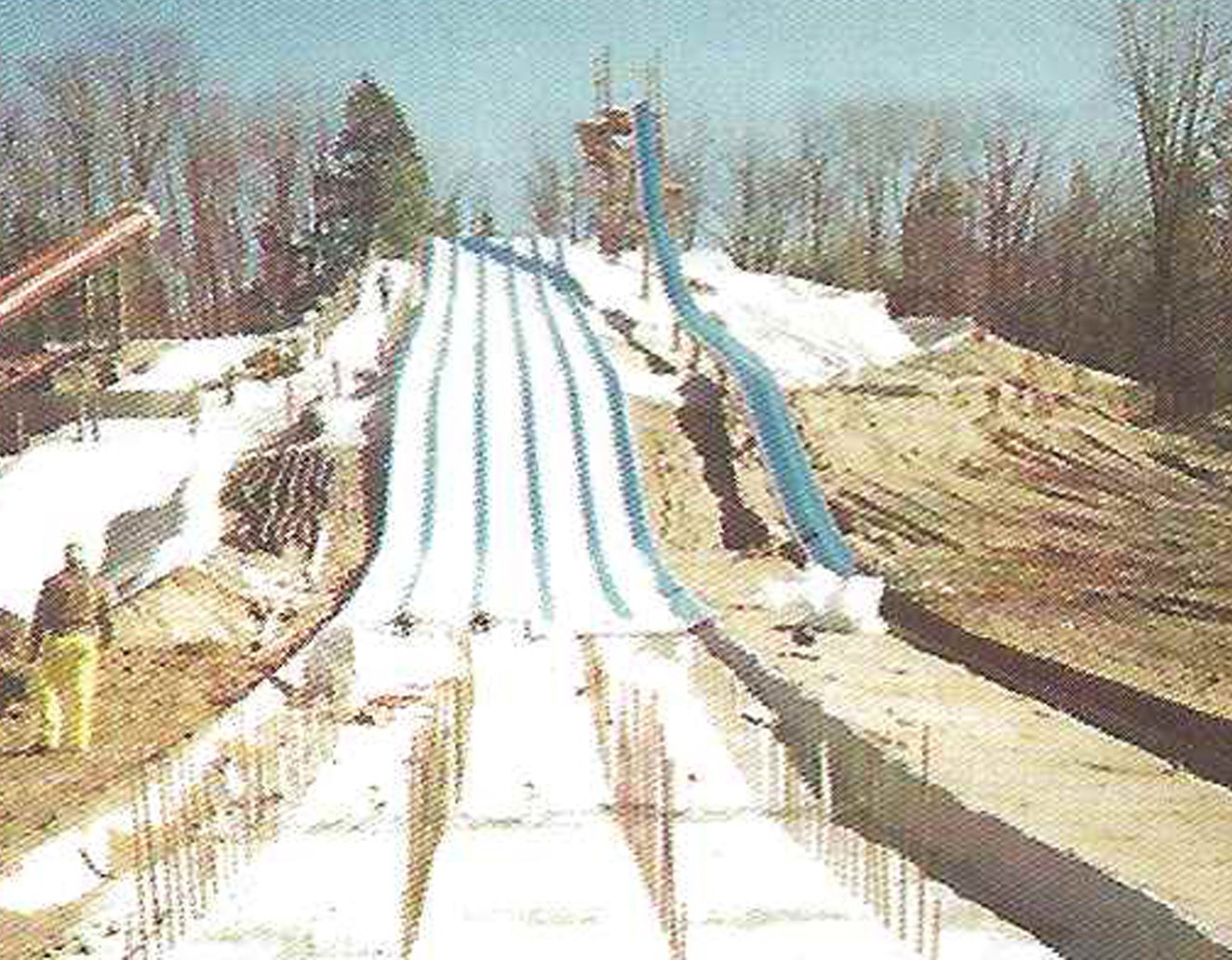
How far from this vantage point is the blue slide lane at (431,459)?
18594 millimetres

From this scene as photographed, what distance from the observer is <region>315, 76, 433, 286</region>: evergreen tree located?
48750 mm

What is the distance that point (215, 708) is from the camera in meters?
12.4

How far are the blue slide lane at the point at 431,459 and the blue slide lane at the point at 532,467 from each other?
4.29 ft

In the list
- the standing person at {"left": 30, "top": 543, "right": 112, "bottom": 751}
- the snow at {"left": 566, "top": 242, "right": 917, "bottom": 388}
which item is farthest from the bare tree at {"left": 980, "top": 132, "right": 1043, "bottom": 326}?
the standing person at {"left": 30, "top": 543, "right": 112, "bottom": 751}

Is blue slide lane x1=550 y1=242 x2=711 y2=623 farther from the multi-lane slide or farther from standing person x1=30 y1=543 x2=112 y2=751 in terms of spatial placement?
standing person x1=30 y1=543 x2=112 y2=751

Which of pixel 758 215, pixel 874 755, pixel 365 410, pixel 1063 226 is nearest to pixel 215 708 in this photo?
pixel 874 755

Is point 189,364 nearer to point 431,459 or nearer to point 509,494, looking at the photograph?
point 431,459

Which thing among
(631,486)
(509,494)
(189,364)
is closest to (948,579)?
(631,486)

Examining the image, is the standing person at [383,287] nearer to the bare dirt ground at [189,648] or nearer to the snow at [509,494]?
the snow at [509,494]

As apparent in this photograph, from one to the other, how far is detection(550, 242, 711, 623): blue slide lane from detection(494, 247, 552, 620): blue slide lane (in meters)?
1.19

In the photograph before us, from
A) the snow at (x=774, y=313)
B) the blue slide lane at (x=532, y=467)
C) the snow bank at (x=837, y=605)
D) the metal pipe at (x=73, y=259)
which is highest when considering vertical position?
the metal pipe at (x=73, y=259)

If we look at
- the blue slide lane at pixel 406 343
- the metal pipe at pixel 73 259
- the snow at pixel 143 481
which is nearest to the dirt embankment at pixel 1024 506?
the blue slide lane at pixel 406 343

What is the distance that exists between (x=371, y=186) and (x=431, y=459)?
2944cm

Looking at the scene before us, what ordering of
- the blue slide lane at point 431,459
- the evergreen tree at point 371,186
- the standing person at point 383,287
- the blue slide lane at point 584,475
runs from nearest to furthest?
the blue slide lane at point 584,475, the blue slide lane at point 431,459, the standing person at point 383,287, the evergreen tree at point 371,186
